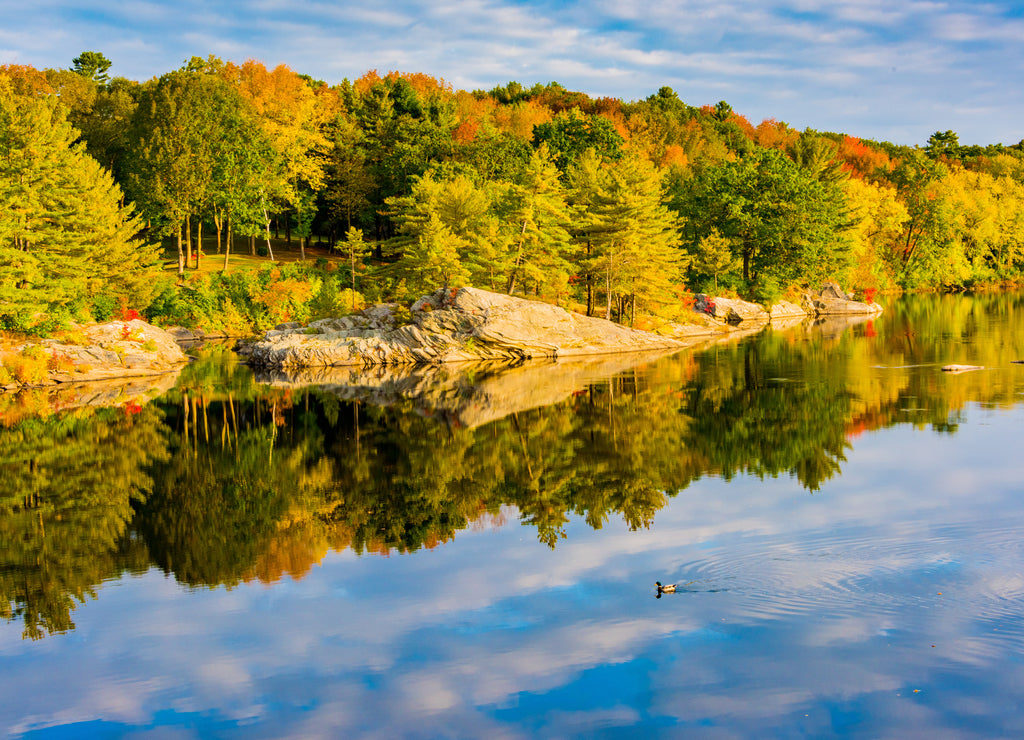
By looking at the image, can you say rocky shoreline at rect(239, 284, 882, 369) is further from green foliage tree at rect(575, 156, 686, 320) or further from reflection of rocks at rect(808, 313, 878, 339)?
reflection of rocks at rect(808, 313, 878, 339)

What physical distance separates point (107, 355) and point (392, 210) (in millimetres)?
28197

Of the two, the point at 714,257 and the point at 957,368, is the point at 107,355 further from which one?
the point at 714,257

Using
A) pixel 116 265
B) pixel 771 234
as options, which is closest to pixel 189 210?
pixel 116 265

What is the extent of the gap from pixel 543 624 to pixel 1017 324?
53324 mm

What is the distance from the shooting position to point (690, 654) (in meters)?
11.2

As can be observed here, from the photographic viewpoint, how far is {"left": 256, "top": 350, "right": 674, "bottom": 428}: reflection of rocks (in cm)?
3136

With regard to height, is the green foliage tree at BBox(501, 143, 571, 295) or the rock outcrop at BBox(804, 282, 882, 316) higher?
the green foliage tree at BBox(501, 143, 571, 295)

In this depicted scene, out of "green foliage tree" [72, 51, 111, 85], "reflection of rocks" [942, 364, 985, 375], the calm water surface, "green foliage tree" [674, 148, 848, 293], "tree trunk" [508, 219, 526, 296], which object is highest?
"green foliage tree" [72, 51, 111, 85]

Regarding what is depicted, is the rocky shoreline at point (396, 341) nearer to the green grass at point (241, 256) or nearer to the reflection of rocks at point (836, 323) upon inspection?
the reflection of rocks at point (836, 323)

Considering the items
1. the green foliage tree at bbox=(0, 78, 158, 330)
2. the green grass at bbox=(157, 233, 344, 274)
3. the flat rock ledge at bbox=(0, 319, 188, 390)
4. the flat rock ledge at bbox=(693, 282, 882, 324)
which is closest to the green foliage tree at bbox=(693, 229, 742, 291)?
the flat rock ledge at bbox=(693, 282, 882, 324)

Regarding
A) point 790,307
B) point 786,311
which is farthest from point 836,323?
point 790,307

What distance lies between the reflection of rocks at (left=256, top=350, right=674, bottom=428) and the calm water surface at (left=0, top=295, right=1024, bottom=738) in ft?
6.21

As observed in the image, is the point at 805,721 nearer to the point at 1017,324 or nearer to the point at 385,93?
the point at 1017,324

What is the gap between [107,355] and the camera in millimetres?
43500
